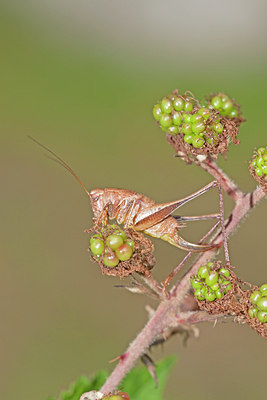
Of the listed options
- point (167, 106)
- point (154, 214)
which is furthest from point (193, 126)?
point (154, 214)

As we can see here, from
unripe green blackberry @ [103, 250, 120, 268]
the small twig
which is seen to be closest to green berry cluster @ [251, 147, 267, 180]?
the small twig

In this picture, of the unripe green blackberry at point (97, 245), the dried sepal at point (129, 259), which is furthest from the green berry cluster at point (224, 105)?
the unripe green blackberry at point (97, 245)

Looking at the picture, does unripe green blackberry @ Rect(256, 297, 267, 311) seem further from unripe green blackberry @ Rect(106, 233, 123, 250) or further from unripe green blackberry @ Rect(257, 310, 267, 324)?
unripe green blackberry @ Rect(106, 233, 123, 250)

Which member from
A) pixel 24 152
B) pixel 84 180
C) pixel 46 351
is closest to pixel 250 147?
pixel 84 180

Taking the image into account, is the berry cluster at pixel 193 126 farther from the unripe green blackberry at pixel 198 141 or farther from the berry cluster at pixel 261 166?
the berry cluster at pixel 261 166

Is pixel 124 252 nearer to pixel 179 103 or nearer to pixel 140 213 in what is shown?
pixel 140 213

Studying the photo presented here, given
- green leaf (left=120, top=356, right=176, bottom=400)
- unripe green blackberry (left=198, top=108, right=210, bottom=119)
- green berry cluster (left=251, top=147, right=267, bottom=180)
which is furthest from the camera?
green leaf (left=120, top=356, right=176, bottom=400)
